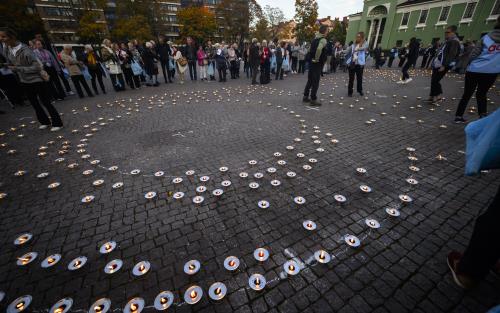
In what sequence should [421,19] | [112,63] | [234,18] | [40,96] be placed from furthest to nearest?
[234,18], [421,19], [112,63], [40,96]

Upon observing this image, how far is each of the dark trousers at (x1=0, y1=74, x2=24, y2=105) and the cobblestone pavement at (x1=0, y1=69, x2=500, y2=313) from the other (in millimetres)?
4050

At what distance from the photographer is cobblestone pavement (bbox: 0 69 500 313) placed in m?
2.05

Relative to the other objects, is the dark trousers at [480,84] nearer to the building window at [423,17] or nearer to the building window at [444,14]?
the building window at [444,14]

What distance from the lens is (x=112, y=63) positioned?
10469 millimetres

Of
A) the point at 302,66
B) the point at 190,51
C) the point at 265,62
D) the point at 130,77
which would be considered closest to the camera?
the point at 130,77

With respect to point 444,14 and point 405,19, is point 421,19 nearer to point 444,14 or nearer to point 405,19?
point 405,19

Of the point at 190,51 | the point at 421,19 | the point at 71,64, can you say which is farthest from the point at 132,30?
the point at 421,19

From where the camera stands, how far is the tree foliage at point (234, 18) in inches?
2041

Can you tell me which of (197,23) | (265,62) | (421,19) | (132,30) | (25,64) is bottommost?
(265,62)

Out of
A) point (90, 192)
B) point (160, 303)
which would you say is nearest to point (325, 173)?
point (160, 303)

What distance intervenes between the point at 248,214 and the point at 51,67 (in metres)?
11.6

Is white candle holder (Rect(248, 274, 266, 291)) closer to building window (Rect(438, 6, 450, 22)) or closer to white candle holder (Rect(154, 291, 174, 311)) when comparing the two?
white candle holder (Rect(154, 291, 174, 311))

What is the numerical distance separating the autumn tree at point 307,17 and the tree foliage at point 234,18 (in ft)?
55.6

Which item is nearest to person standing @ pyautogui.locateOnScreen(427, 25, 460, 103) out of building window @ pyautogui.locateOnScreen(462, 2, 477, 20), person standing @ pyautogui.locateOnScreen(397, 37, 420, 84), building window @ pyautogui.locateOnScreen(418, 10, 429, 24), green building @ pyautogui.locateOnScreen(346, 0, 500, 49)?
person standing @ pyautogui.locateOnScreen(397, 37, 420, 84)
